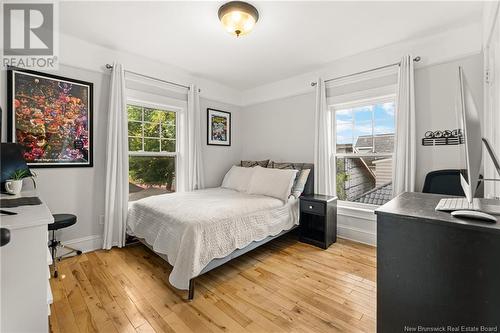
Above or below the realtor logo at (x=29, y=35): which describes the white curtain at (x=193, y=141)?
below

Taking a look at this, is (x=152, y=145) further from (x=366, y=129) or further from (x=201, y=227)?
(x=366, y=129)

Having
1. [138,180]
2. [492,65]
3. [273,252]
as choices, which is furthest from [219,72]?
[492,65]

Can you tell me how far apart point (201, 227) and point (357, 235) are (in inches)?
90.2

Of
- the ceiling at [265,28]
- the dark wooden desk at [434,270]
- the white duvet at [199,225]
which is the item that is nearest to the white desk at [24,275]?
the white duvet at [199,225]

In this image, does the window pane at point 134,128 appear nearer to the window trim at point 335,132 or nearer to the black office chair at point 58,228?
the black office chair at point 58,228

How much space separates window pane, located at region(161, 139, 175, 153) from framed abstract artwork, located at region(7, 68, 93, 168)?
0.97 meters

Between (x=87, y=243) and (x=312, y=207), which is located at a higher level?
(x=312, y=207)

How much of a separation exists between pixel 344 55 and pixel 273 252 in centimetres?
277

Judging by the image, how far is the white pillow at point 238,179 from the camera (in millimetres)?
3645

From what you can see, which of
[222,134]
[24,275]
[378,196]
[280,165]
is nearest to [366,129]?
[378,196]

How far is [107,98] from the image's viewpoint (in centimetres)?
290

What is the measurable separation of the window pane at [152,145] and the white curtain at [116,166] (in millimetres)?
432

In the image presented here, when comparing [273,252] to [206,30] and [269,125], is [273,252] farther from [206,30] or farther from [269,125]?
[206,30]

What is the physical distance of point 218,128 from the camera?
4199 mm
